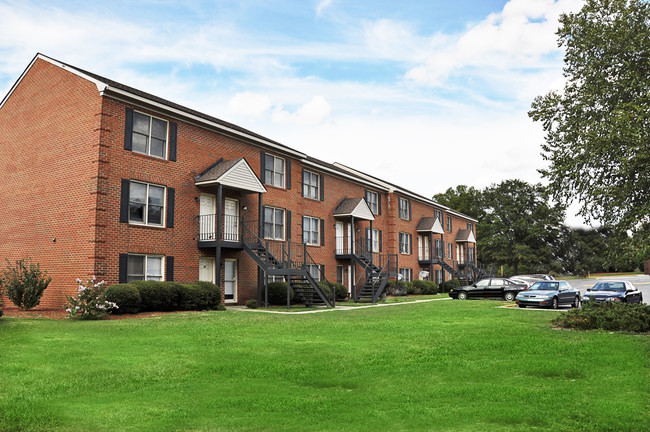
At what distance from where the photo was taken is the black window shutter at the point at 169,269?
827 inches

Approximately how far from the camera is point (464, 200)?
290 feet

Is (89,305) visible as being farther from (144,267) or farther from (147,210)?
(147,210)

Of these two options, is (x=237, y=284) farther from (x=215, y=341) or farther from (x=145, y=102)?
(x=215, y=341)

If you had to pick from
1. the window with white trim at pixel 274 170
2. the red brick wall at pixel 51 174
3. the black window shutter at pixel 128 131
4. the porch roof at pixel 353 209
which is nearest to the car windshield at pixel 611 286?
the porch roof at pixel 353 209

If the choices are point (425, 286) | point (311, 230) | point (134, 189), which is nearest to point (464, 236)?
point (425, 286)

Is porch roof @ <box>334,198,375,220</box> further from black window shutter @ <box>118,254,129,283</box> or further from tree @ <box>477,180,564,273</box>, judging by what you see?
tree @ <box>477,180,564,273</box>

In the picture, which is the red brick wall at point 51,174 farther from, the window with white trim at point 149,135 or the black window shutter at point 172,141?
the black window shutter at point 172,141

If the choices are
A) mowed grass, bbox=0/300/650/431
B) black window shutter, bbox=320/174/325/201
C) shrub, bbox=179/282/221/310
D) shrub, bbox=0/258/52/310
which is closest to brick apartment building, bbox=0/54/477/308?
shrub, bbox=0/258/52/310

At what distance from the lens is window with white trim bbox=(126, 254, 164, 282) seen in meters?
19.9

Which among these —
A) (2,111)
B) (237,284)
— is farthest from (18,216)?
(237,284)

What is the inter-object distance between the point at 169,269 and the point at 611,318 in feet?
50.1

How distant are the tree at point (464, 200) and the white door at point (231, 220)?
216 ft

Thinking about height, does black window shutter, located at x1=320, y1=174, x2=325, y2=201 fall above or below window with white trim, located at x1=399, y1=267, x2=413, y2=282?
above

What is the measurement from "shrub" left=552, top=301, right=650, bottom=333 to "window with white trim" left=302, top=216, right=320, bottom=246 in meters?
17.7
